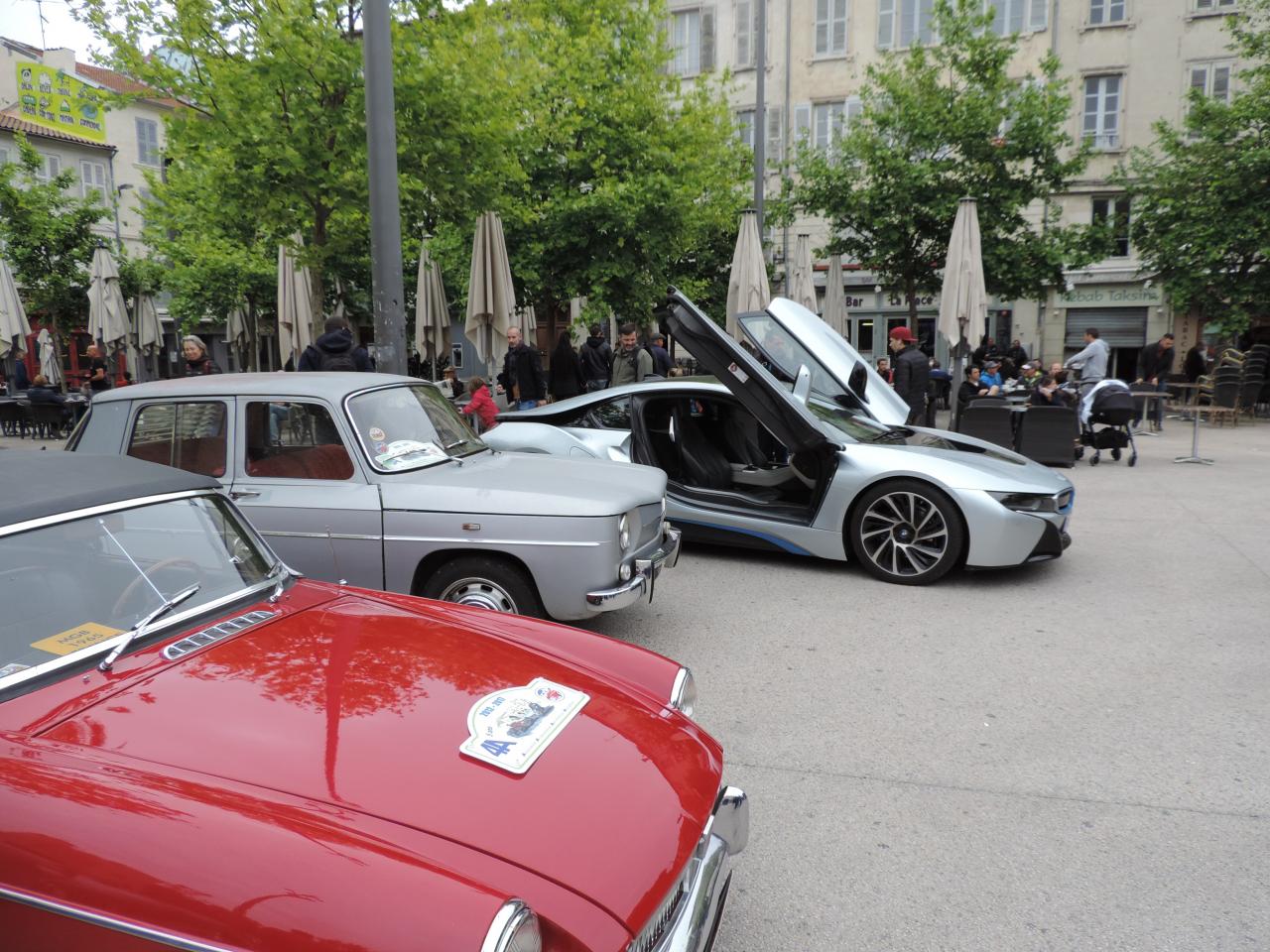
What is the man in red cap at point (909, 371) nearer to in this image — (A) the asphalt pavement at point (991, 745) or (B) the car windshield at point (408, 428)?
(A) the asphalt pavement at point (991, 745)

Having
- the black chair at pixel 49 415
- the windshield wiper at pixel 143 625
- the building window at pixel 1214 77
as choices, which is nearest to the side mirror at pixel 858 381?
the windshield wiper at pixel 143 625

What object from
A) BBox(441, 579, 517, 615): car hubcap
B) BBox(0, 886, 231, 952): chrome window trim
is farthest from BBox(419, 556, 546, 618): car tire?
BBox(0, 886, 231, 952): chrome window trim

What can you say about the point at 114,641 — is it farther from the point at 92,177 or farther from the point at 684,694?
the point at 92,177

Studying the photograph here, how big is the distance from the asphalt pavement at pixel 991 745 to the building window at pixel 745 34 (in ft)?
85.1

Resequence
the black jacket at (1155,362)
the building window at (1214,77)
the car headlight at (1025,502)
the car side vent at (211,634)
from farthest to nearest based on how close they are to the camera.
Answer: the building window at (1214,77), the black jacket at (1155,362), the car headlight at (1025,502), the car side vent at (211,634)

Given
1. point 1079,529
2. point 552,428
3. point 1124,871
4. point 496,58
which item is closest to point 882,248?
point 496,58

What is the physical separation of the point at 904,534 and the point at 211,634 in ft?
16.4

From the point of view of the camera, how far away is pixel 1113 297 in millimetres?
27047

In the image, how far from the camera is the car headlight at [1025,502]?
624 centimetres

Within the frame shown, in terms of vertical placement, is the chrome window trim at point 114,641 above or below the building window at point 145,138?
below

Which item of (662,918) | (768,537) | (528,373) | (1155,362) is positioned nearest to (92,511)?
(662,918)

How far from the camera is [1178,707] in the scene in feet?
14.3

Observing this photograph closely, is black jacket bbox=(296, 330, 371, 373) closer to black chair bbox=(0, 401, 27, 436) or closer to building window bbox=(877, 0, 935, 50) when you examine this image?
black chair bbox=(0, 401, 27, 436)

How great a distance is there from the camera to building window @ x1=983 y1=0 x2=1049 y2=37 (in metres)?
26.5
